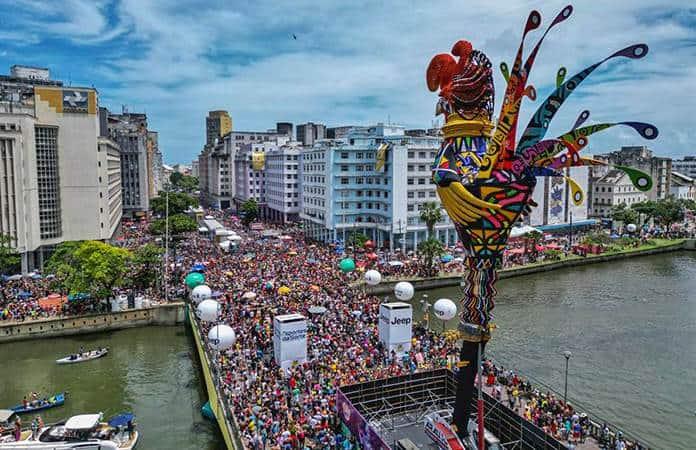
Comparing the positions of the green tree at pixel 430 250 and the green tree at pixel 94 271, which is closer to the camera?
the green tree at pixel 94 271

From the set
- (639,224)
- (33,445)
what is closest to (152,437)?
(33,445)

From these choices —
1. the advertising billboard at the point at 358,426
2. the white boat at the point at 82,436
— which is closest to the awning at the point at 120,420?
the white boat at the point at 82,436

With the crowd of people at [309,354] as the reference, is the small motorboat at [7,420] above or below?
below

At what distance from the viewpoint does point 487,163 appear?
57.3ft

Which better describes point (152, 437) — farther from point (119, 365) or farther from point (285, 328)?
point (119, 365)

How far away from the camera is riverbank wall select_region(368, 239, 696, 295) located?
173 ft

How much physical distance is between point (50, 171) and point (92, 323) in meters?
23.6

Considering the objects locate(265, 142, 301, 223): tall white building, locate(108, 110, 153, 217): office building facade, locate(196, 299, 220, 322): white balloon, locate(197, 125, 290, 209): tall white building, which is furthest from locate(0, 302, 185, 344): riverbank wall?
locate(197, 125, 290, 209): tall white building

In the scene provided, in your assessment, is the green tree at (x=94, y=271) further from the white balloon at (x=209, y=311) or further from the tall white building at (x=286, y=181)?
the tall white building at (x=286, y=181)

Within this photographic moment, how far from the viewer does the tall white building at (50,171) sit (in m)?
50.7

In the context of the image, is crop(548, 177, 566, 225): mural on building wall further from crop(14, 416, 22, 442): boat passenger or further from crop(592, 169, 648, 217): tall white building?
crop(14, 416, 22, 442): boat passenger

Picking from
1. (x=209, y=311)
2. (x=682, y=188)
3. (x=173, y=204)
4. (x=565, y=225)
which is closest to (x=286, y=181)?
(x=173, y=204)

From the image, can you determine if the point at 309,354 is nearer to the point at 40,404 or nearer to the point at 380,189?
the point at 40,404

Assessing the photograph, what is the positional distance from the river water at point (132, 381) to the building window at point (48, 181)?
2151 cm
